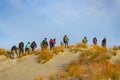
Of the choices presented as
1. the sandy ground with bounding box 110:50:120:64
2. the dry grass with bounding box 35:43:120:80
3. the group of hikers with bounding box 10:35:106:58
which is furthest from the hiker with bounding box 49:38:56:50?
the sandy ground with bounding box 110:50:120:64

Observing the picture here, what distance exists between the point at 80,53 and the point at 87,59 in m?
3.14

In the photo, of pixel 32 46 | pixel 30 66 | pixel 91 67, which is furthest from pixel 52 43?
pixel 91 67

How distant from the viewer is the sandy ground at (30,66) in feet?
119

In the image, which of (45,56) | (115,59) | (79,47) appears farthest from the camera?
(79,47)

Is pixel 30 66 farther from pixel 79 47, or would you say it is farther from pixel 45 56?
pixel 79 47

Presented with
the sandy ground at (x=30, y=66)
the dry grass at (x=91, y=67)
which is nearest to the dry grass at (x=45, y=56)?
the sandy ground at (x=30, y=66)

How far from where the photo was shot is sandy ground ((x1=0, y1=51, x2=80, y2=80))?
119ft

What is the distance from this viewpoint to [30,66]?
39219mm

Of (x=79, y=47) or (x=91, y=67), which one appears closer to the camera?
(x=91, y=67)

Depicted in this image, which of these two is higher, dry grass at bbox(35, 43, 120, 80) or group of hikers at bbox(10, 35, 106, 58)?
group of hikers at bbox(10, 35, 106, 58)

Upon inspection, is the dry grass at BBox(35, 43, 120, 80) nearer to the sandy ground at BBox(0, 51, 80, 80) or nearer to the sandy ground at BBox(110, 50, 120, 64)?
the sandy ground at BBox(110, 50, 120, 64)

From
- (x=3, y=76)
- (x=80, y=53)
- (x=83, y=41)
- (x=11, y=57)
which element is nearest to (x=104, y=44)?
(x=83, y=41)

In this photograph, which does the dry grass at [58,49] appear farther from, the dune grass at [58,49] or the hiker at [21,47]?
the hiker at [21,47]

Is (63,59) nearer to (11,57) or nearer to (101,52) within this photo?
(101,52)
